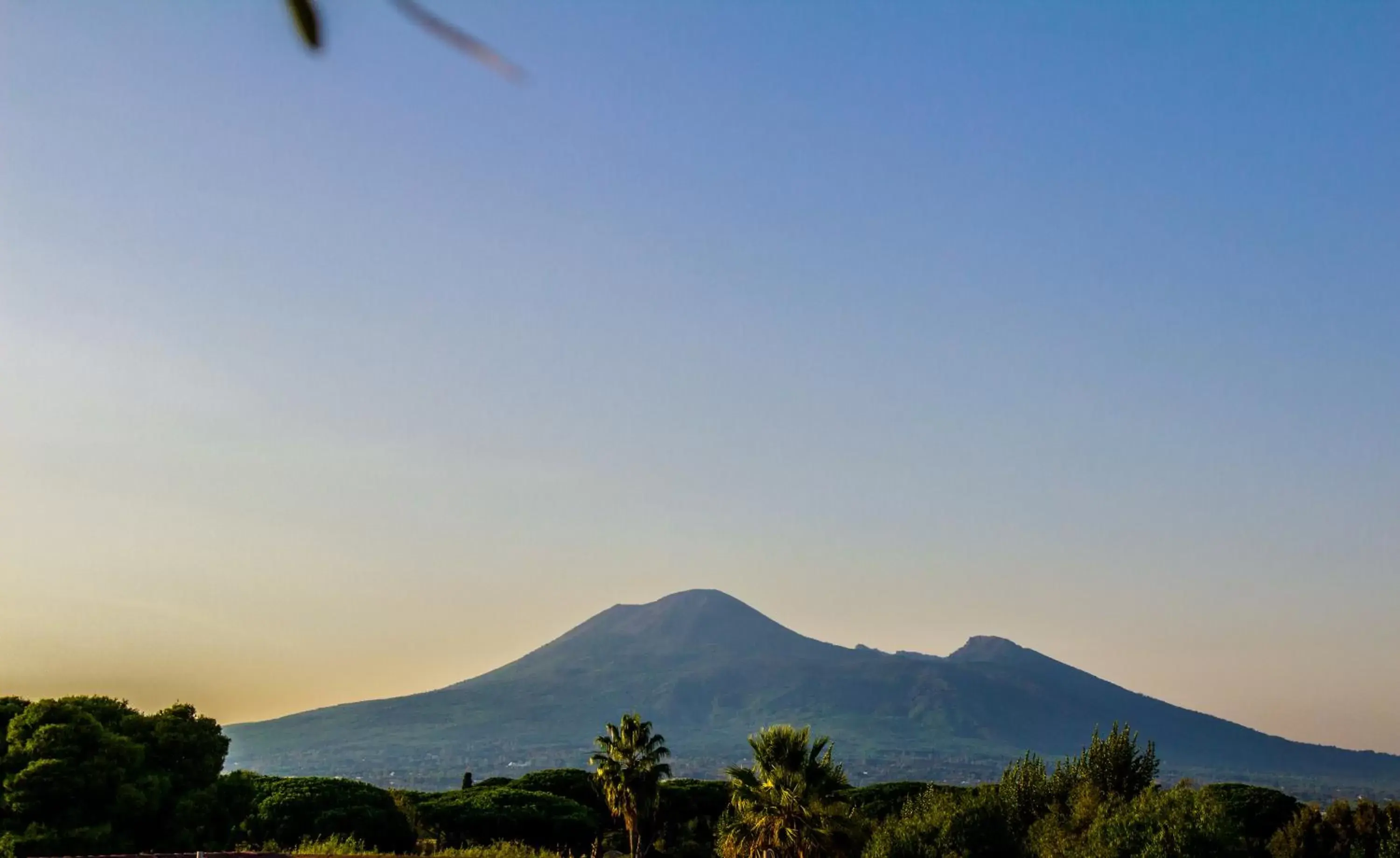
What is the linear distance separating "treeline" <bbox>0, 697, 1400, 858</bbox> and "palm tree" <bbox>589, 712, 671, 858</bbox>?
10 cm

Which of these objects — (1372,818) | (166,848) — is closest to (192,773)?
(166,848)

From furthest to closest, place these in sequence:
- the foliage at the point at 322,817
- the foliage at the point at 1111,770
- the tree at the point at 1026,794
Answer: the foliage at the point at 322,817 → the foliage at the point at 1111,770 → the tree at the point at 1026,794

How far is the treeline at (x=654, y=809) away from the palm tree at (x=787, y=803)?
0.07 meters

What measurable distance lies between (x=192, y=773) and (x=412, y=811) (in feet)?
64.5

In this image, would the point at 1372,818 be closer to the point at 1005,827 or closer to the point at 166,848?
the point at 1005,827

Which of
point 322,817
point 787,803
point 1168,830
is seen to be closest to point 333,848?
point 322,817

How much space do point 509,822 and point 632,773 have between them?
13.2 meters

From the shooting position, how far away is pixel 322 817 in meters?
60.4

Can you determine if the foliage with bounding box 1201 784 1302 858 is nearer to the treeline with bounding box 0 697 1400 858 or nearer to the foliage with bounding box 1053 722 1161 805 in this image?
the treeline with bounding box 0 697 1400 858

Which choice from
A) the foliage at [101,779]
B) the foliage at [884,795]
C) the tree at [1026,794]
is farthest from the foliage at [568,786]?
the tree at [1026,794]

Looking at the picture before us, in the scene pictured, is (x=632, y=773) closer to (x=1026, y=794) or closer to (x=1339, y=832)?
(x=1026, y=794)

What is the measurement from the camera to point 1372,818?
5509 centimetres

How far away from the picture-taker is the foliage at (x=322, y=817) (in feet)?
196

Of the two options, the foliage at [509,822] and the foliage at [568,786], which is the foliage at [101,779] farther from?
the foliage at [568,786]
